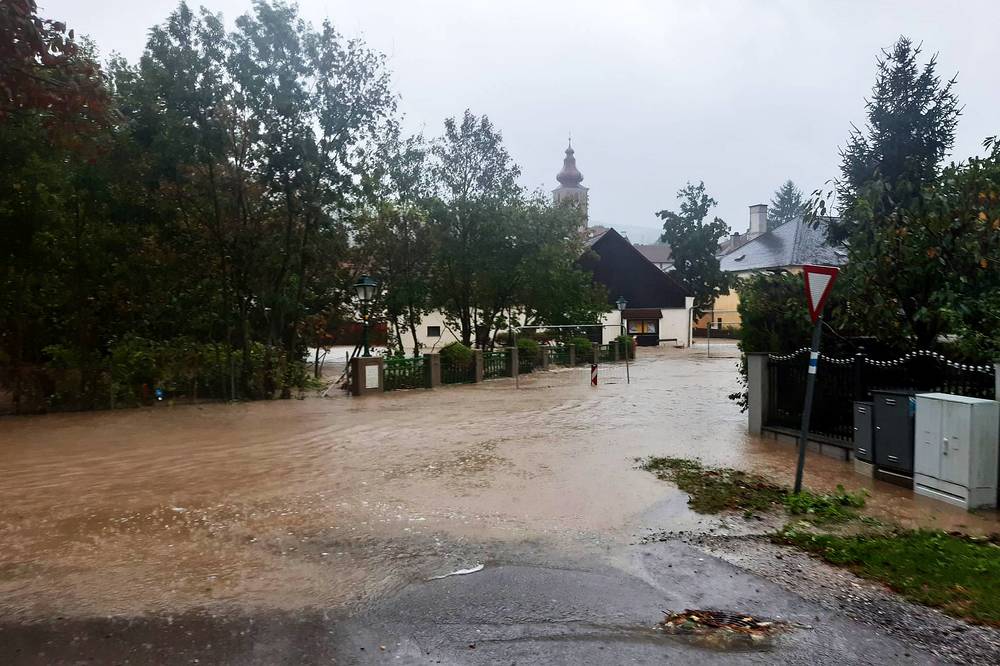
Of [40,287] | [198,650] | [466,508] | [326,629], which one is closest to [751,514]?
[466,508]

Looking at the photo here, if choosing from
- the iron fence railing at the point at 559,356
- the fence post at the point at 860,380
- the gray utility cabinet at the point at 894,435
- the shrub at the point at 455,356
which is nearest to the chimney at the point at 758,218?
the iron fence railing at the point at 559,356

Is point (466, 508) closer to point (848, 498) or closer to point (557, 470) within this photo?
point (557, 470)

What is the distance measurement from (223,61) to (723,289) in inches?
2102

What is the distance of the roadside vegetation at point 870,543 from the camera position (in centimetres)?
477

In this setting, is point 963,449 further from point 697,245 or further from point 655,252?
point 655,252

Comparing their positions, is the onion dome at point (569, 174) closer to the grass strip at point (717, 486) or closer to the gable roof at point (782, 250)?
the gable roof at point (782, 250)

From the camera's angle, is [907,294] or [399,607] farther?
[907,294]

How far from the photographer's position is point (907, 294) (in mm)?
10664

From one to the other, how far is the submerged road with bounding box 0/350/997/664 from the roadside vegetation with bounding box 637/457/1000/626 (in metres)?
0.49

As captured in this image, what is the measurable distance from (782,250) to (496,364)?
34435 mm

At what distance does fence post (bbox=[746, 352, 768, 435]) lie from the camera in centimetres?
1171

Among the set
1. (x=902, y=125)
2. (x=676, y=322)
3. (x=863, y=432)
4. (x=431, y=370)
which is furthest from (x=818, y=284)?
(x=676, y=322)

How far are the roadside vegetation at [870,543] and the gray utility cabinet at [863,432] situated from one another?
94 centimetres

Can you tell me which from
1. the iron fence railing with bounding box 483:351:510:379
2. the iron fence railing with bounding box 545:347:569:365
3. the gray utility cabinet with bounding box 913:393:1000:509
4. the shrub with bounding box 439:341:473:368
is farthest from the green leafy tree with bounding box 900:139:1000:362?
the iron fence railing with bounding box 545:347:569:365
